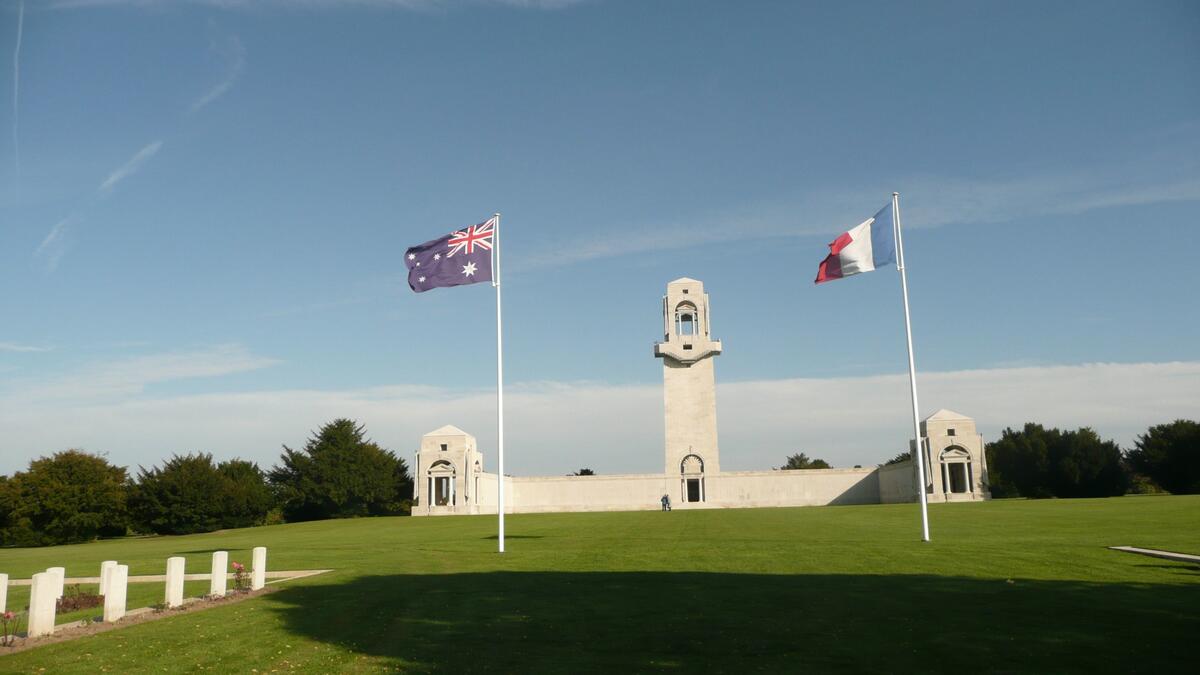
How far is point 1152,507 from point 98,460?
70.5m

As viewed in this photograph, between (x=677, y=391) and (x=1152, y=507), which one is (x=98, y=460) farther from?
(x=1152, y=507)

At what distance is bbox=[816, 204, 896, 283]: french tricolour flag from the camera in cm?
3014

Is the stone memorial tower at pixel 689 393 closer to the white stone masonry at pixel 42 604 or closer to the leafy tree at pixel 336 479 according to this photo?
the leafy tree at pixel 336 479

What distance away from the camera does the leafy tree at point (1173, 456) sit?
255 feet

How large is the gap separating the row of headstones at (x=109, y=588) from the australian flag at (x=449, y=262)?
43.3 ft

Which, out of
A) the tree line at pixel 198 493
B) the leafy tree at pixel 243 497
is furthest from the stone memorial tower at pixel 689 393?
the leafy tree at pixel 243 497

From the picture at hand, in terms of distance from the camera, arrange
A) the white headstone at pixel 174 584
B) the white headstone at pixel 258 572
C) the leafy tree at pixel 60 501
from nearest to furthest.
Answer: the white headstone at pixel 174 584
the white headstone at pixel 258 572
the leafy tree at pixel 60 501

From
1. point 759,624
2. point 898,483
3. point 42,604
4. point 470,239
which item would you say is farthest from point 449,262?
point 898,483

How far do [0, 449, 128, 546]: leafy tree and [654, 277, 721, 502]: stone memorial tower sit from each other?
48285 millimetres

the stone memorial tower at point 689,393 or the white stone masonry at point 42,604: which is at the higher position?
the stone memorial tower at point 689,393

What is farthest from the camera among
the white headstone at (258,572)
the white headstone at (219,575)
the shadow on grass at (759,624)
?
the white headstone at (258,572)

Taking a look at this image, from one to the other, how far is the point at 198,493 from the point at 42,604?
198 ft

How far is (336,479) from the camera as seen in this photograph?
82.0 m

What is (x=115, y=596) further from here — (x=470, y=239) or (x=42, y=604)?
(x=470, y=239)
